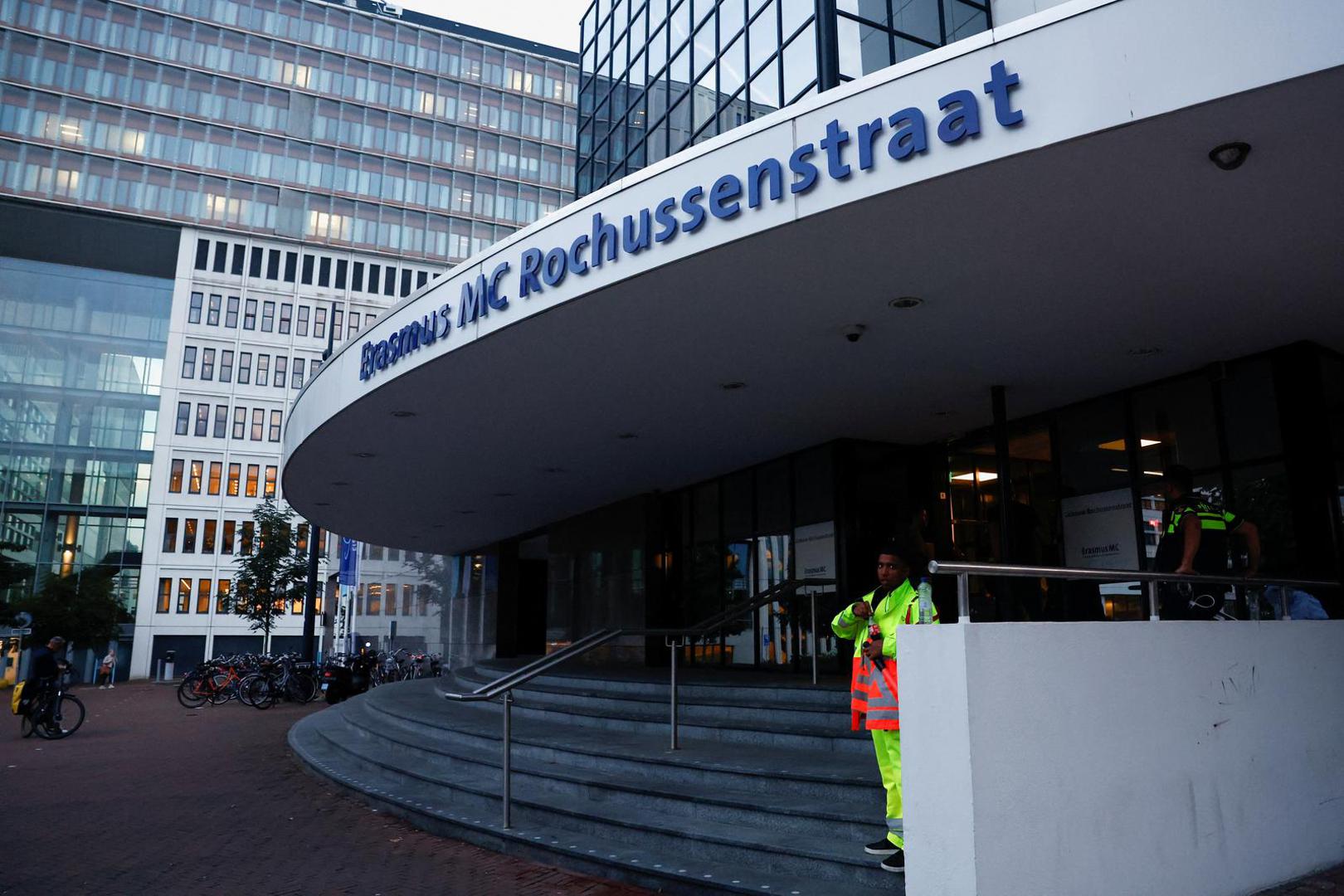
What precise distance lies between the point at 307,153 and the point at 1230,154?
62171 millimetres

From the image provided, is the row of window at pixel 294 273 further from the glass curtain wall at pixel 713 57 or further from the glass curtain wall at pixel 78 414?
the glass curtain wall at pixel 713 57

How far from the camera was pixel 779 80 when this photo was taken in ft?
39.4

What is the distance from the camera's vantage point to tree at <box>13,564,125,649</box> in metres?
37.0

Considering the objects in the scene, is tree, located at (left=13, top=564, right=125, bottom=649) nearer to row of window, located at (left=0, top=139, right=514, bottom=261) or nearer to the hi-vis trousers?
row of window, located at (left=0, top=139, right=514, bottom=261)

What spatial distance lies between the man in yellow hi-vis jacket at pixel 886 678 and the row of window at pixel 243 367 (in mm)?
54182

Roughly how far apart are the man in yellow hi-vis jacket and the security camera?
3.14m

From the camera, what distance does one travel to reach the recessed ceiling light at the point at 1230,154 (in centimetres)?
516

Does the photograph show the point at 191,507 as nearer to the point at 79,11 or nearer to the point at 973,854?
the point at 79,11

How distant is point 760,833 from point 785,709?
268 centimetres

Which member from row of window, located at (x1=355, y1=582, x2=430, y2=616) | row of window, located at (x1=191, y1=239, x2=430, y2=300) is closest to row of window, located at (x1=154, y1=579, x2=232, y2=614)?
row of window, located at (x1=355, y1=582, x2=430, y2=616)

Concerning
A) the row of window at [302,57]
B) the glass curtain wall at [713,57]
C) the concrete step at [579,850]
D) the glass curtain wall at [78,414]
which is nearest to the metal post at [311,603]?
the glass curtain wall at [713,57]

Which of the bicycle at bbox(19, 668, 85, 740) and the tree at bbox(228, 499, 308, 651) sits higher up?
the tree at bbox(228, 499, 308, 651)

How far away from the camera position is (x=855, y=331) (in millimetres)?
8117

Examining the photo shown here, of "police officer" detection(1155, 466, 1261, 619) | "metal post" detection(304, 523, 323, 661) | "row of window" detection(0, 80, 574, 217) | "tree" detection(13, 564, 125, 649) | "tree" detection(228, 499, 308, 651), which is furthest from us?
"row of window" detection(0, 80, 574, 217)
